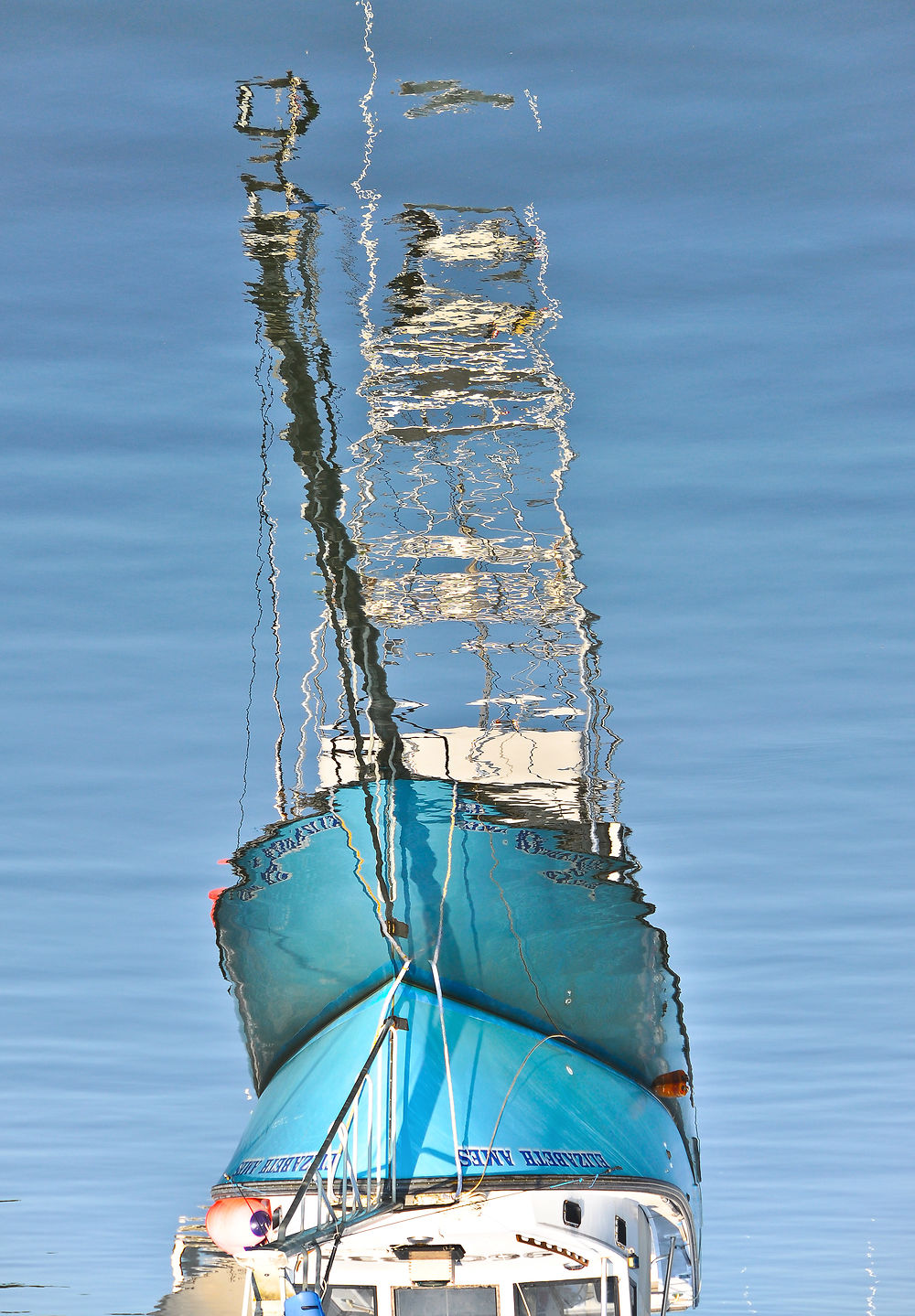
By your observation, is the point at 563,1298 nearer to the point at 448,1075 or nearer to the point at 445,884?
the point at 448,1075

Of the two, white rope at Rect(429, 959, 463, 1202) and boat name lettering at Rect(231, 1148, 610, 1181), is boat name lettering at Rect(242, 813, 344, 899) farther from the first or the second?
boat name lettering at Rect(231, 1148, 610, 1181)

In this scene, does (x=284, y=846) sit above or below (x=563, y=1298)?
above

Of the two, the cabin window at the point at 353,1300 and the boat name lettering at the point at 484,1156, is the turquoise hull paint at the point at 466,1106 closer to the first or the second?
the boat name lettering at the point at 484,1156

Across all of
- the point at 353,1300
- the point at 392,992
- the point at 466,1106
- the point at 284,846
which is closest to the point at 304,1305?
the point at 466,1106

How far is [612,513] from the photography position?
29.1ft

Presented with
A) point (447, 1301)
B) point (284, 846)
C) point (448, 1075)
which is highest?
point (284, 846)

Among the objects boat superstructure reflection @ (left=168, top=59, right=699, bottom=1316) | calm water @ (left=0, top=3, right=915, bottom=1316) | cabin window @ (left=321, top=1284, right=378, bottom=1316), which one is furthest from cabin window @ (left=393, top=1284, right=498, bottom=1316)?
calm water @ (left=0, top=3, right=915, bottom=1316)

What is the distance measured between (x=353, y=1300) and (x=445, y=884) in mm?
3232

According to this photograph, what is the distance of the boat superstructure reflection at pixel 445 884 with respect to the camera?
7680 millimetres

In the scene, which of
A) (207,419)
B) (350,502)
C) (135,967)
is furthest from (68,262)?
(135,967)

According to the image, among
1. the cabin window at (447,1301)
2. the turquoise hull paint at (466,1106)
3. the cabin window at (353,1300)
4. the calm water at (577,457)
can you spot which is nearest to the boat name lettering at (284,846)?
the calm water at (577,457)

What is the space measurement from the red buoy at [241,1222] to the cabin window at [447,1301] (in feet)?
4.81

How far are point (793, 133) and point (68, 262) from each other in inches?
158

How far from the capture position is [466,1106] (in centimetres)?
859
